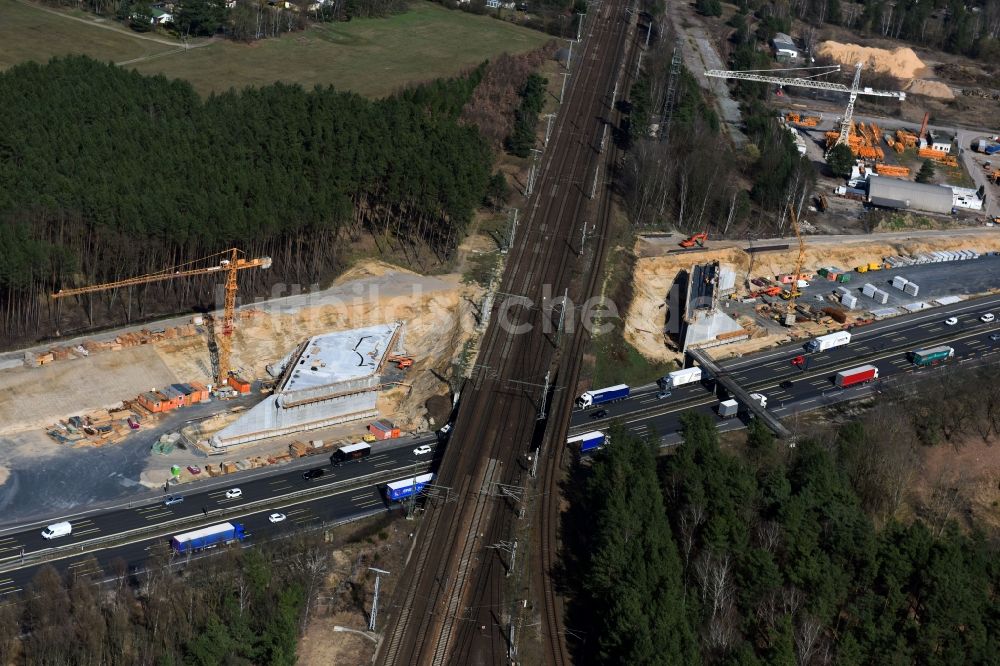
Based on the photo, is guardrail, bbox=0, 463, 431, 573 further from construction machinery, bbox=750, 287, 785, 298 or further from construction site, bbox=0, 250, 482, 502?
construction machinery, bbox=750, 287, 785, 298

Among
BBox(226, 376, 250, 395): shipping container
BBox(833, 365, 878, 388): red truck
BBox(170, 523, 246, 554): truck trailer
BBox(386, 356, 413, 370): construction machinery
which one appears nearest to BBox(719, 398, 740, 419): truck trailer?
BBox(833, 365, 878, 388): red truck

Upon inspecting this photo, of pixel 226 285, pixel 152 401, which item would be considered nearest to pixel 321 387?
pixel 226 285

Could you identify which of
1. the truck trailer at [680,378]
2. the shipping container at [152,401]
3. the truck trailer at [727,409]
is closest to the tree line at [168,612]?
the shipping container at [152,401]

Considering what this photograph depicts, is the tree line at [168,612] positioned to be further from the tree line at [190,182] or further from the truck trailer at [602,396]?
the truck trailer at [602,396]

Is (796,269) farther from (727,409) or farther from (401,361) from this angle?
(401,361)

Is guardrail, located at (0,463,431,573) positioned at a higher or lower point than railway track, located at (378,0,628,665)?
lower

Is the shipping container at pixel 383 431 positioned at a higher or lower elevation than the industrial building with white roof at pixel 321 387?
lower
